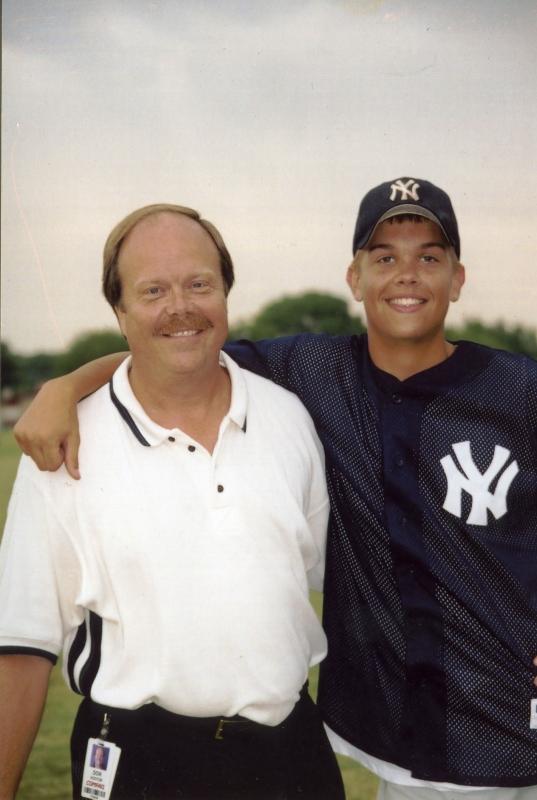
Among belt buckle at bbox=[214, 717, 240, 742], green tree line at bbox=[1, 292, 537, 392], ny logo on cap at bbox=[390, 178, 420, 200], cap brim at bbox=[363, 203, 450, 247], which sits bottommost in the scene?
belt buckle at bbox=[214, 717, 240, 742]

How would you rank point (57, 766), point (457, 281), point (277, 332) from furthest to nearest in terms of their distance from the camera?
1. point (277, 332)
2. point (57, 766)
3. point (457, 281)

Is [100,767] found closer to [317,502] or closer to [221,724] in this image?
[221,724]

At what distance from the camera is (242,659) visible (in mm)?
2051

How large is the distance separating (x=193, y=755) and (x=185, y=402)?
837 millimetres

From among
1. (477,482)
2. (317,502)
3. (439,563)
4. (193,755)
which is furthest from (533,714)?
(193,755)

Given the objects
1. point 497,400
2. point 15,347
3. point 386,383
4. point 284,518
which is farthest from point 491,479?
point 15,347

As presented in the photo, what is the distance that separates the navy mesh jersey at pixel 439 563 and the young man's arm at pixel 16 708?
83 centimetres

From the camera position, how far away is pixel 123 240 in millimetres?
2242

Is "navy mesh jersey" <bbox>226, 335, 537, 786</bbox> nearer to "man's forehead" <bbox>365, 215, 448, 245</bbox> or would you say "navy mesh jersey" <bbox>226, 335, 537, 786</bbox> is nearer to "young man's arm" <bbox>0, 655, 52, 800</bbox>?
"man's forehead" <bbox>365, 215, 448, 245</bbox>

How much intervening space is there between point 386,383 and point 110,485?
2.66ft

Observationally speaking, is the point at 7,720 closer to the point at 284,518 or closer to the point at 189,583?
the point at 189,583

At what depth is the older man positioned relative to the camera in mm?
2033

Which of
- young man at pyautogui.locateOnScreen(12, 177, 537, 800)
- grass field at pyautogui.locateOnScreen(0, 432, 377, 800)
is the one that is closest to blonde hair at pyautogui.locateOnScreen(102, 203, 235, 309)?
young man at pyautogui.locateOnScreen(12, 177, 537, 800)

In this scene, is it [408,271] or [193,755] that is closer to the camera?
[193,755]
